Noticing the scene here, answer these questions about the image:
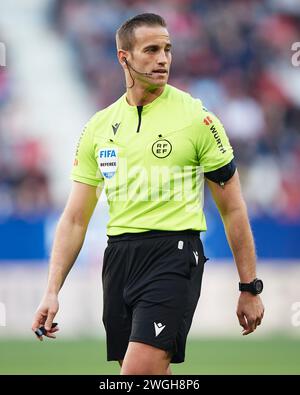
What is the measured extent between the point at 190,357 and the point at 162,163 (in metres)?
6.00

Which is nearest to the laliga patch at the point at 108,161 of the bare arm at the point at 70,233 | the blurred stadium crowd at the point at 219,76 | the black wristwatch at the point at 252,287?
the bare arm at the point at 70,233

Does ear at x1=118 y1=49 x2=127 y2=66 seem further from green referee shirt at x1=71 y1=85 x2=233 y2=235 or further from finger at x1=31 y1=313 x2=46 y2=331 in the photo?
finger at x1=31 y1=313 x2=46 y2=331

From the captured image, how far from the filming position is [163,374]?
18.6 feet

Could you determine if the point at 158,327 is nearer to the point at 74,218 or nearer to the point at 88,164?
the point at 74,218

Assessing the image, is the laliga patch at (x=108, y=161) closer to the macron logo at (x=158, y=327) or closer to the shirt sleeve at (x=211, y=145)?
the shirt sleeve at (x=211, y=145)

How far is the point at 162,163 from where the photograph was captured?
6008 millimetres

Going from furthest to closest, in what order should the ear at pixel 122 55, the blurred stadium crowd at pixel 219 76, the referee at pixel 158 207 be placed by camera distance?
the blurred stadium crowd at pixel 219 76 → the ear at pixel 122 55 → the referee at pixel 158 207

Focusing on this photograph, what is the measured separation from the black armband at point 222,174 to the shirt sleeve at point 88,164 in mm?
758

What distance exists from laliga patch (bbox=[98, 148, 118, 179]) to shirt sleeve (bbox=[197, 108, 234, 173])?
52 centimetres

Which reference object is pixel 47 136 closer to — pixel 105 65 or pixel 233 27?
pixel 105 65

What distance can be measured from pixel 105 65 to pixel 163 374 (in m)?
11.7

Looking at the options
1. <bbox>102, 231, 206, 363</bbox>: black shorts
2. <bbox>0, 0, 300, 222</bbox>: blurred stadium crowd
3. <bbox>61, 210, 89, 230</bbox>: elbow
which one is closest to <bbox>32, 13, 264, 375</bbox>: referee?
<bbox>102, 231, 206, 363</bbox>: black shorts

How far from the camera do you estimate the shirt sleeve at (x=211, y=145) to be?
6.00 metres

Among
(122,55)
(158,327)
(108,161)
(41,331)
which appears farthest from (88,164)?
(158,327)
